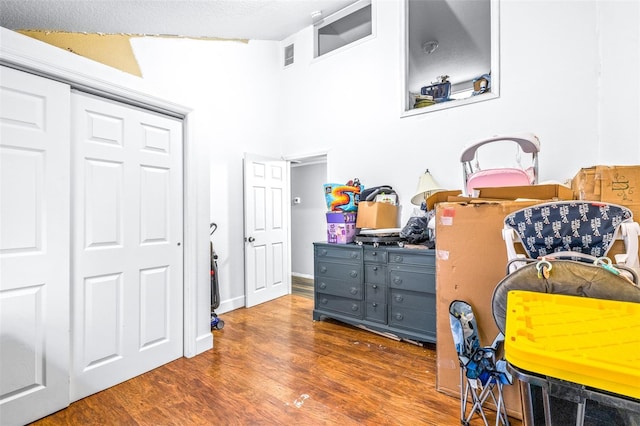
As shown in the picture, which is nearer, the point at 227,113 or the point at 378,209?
the point at 378,209

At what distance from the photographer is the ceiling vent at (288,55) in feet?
14.8

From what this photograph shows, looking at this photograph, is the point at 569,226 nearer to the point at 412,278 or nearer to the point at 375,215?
the point at 412,278

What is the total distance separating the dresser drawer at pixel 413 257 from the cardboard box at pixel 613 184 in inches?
48.8

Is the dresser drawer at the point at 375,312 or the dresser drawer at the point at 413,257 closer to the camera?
the dresser drawer at the point at 413,257

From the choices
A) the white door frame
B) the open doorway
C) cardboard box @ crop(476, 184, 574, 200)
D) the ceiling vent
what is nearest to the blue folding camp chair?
cardboard box @ crop(476, 184, 574, 200)

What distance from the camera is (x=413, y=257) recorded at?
2.70 meters

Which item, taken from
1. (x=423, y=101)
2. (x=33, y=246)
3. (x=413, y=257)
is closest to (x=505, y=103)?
(x=423, y=101)

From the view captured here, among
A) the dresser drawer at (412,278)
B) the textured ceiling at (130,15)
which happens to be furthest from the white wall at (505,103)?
the textured ceiling at (130,15)

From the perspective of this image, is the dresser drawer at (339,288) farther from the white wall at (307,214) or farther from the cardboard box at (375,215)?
the white wall at (307,214)

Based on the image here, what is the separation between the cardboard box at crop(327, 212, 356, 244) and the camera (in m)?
3.30

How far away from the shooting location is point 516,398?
1.70 m

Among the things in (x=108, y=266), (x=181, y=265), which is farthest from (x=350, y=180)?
(x=108, y=266)

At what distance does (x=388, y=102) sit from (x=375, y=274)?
206 cm

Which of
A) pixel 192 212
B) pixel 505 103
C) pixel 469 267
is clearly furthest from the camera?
pixel 505 103
